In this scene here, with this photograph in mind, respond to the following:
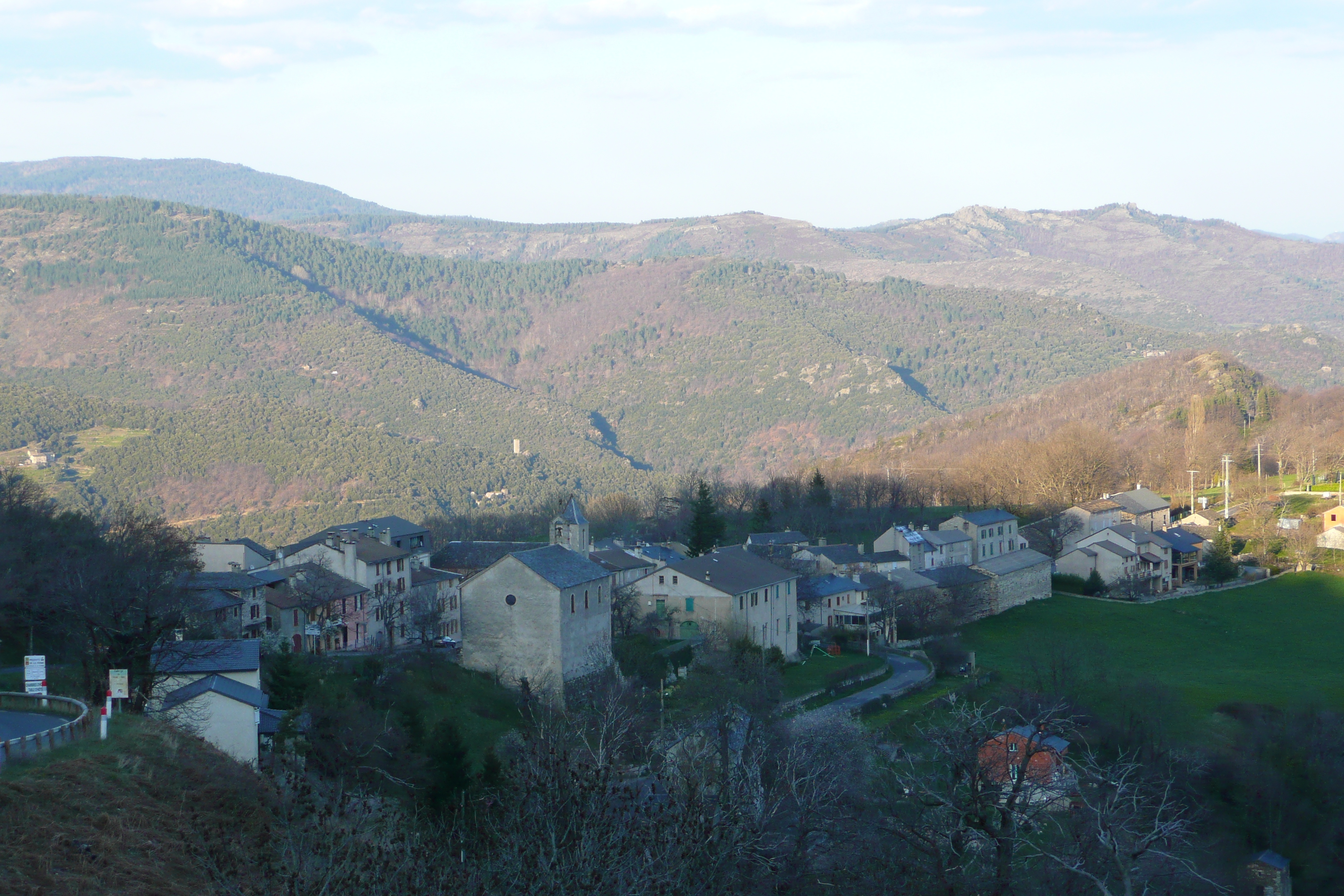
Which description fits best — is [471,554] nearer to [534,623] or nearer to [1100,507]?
[534,623]

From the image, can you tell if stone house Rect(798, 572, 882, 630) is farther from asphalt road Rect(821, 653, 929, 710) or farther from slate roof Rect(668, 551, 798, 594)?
slate roof Rect(668, 551, 798, 594)

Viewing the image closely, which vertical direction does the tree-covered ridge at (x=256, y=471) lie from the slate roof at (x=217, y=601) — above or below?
below

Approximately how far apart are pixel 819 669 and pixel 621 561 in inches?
530

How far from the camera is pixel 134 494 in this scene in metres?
152

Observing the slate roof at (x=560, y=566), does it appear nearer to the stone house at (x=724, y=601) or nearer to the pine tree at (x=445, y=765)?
the stone house at (x=724, y=601)

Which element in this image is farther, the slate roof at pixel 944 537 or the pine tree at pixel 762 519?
the pine tree at pixel 762 519

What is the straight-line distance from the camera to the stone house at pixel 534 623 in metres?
45.5

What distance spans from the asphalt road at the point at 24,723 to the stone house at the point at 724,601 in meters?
30.1

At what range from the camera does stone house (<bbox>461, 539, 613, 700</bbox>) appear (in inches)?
1793

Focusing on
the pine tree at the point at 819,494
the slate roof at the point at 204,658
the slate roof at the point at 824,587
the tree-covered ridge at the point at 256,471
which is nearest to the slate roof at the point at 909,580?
the slate roof at the point at 824,587

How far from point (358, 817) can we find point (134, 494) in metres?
144

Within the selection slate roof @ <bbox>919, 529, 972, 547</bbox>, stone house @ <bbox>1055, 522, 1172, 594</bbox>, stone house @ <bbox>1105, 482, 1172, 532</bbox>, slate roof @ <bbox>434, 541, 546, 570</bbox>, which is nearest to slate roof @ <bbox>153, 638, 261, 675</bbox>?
slate roof @ <bbox>434, 541, 546, 570</bbox>

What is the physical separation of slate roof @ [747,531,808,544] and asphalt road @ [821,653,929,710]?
61.3 feet

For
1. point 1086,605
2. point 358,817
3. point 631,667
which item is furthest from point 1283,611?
point 358,817
